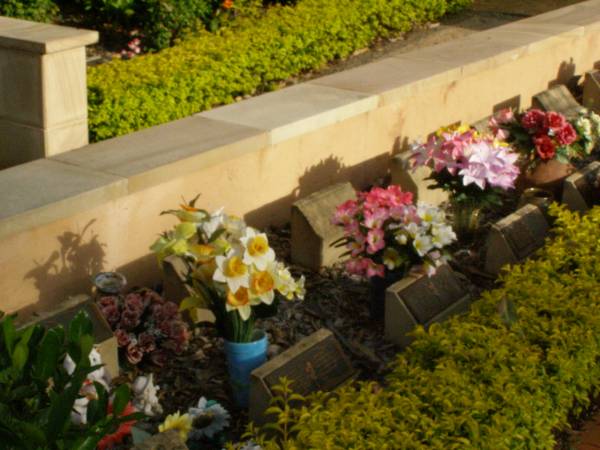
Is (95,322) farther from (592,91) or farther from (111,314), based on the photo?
(592,91)

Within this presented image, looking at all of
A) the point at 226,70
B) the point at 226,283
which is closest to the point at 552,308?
the point at 226,283

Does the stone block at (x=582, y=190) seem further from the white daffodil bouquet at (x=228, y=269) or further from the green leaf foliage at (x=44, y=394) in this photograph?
the green leaf foliage at (x=44, y=394)

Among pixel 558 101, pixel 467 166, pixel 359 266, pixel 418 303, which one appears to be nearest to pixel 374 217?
pixel 359 266

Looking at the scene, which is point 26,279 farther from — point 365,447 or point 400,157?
point 400,157

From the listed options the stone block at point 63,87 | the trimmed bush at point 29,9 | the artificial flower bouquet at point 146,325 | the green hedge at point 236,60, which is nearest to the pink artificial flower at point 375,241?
the artificial flower bouquet at point 146,325

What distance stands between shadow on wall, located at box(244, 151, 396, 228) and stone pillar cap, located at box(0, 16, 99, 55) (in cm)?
127

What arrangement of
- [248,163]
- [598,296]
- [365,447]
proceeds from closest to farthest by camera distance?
[365,447], [598,296], [248,163]

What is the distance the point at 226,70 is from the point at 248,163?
8.30 ft

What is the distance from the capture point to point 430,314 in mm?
4859

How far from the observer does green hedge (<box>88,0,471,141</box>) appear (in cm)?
695

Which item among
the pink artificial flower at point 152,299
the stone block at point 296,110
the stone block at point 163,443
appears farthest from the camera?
the stone block at point 296,110

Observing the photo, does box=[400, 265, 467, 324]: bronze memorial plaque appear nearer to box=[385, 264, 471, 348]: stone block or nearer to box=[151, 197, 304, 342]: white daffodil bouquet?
box=[385, 264, 471, 348]: stone block

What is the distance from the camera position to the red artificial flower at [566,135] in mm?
6204

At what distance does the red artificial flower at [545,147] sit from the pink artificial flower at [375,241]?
1740 millimetres
